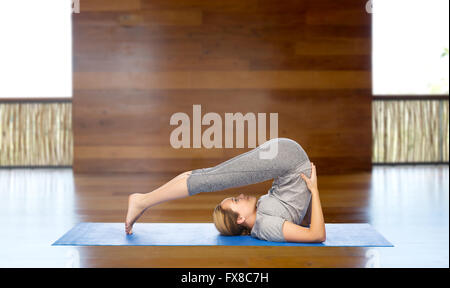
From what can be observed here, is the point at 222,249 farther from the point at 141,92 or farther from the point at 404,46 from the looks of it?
the point at 404,46

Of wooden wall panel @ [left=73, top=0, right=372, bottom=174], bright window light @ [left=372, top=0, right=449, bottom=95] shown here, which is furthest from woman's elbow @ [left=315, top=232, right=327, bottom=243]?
bright window light @ [left=372, top=0, right=449, bottom=95]

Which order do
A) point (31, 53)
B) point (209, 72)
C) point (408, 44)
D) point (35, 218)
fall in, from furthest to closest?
1. point (408, 44)
2. point (31, 53)
3. point (209, 72)
4. point (35, 218)

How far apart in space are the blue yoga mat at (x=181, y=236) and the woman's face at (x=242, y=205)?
12 centimetres

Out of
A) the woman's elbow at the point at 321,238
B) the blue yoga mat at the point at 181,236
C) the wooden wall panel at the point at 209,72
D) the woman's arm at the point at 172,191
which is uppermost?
the wooden wall panel at the point at 209,72

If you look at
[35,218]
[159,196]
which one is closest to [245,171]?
[159,196]

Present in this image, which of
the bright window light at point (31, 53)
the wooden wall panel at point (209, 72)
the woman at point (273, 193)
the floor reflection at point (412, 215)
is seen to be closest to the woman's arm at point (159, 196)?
the woman at point (273, 193)

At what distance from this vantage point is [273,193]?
1957mm

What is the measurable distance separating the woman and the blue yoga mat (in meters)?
0.06

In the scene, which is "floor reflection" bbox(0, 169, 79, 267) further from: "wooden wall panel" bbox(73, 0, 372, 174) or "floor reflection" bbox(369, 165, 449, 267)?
"floor reflection" bbox(369, 165, 449, 267)

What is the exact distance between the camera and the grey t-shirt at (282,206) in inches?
73.9

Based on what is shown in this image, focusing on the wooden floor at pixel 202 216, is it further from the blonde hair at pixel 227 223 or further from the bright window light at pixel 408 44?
the bright window light at pixel 408 44

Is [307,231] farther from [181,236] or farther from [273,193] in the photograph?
[181,236]

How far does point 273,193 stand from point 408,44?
4.17 m
